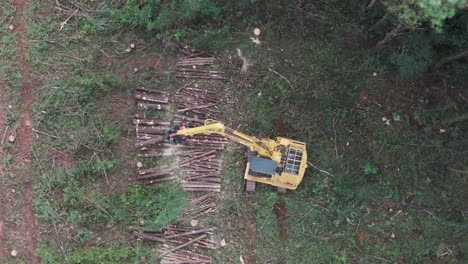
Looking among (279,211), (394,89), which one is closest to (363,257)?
(279,211)

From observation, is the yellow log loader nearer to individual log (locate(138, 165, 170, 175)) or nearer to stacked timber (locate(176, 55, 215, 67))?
individual log (locate(138, 165, 170, 175))

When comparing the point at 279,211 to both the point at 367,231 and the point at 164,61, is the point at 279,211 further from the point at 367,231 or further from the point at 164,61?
the point at 164,61

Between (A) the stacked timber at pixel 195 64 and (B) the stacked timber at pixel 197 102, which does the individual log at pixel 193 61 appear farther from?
(B) the stacked timber at pixel 197 102

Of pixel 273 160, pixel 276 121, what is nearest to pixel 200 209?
pixel 273 160

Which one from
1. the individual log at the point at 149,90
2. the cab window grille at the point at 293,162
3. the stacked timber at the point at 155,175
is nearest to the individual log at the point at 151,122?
the individual log at the point at 149,90

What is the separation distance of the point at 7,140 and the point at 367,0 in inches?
557

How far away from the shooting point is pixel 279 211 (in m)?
17.1

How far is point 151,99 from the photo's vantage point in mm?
17391

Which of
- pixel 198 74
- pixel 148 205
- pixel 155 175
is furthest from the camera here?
pixel 198 74

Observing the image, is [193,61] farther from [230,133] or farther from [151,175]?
[151,175]

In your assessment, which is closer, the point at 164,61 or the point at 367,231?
the point at 367,231

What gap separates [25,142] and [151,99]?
15.7ft

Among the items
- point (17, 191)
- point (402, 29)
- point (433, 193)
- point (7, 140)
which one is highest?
point (402, 29)

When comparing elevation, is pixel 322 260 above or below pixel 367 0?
below
